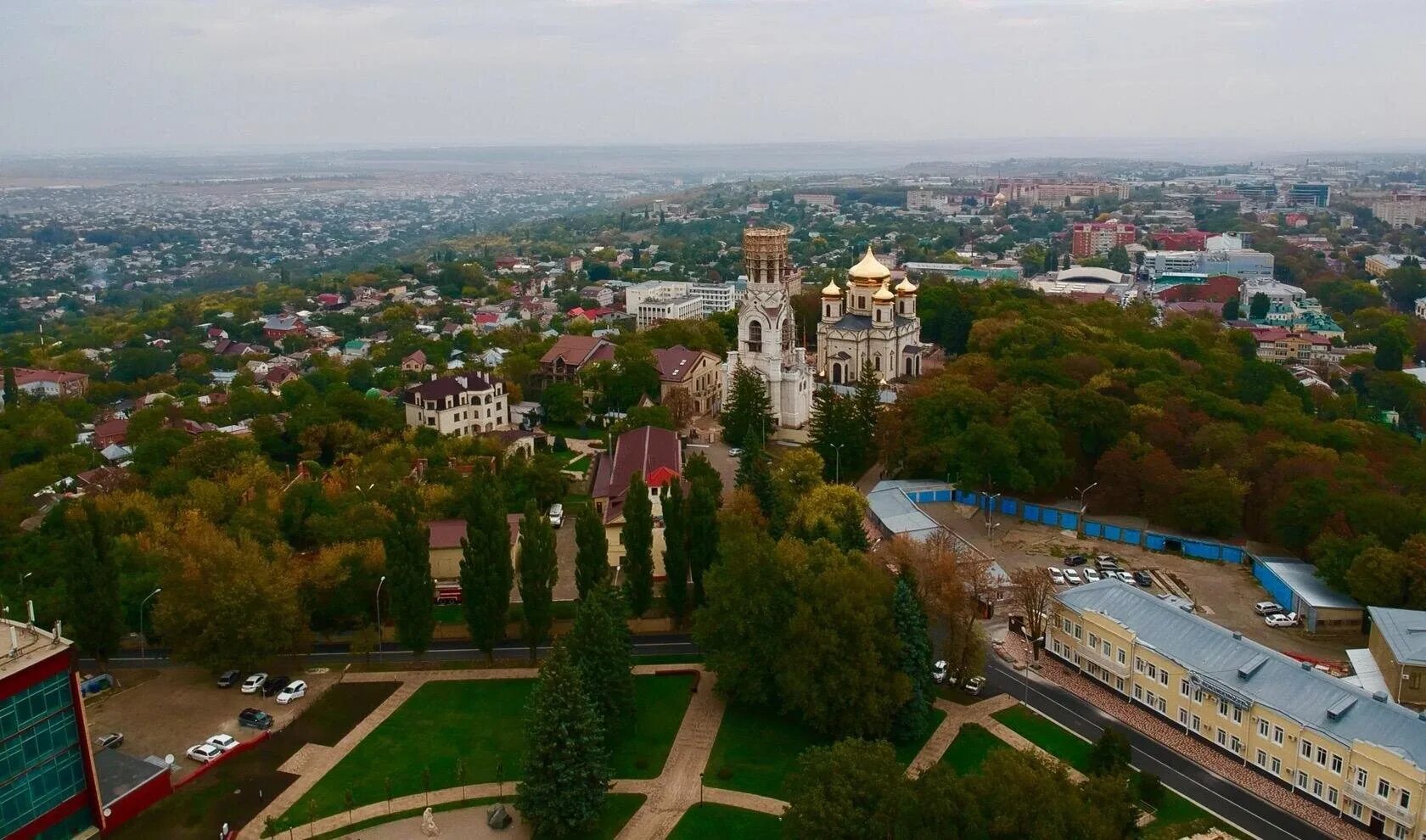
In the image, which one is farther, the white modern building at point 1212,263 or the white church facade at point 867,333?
the white modern building at point 1212,263

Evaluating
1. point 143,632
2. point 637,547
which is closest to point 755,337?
point 637,547

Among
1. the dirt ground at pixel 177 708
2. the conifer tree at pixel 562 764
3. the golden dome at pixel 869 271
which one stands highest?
the golden dome at pixel 869 271

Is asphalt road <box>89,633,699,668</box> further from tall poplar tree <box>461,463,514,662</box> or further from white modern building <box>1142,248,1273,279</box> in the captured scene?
white modern building <box>1142,248,1273,279</box>

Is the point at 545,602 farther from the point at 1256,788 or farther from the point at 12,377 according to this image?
the point at 12,377

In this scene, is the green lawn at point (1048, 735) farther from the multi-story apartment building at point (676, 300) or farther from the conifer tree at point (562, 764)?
the multi-story apartment building at point (676, 300)

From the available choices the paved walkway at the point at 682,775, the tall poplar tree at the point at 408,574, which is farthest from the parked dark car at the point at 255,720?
the paved walkway at the point at 682,775

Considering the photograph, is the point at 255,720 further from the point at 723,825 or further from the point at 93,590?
the point at 723,825

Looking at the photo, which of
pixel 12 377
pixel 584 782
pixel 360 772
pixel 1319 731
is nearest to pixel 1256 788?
pixel 1319 731
